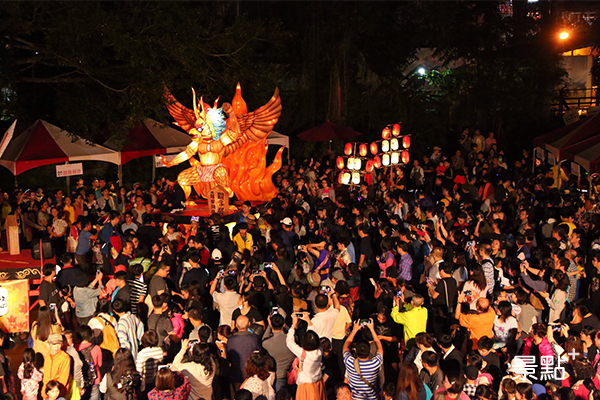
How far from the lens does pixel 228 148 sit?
1407 cm

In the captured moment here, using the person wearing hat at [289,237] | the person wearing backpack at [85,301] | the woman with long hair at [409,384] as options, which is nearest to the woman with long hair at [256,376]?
the woman with long hair at [409,384]

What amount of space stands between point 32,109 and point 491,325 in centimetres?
1433

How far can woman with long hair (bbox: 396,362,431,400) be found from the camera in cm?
584

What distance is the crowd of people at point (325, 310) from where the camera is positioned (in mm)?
6094

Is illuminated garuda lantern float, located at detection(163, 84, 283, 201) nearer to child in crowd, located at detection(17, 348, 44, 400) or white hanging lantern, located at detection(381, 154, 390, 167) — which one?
white hanging lantern, located at detection(381, 154, 390, 167)

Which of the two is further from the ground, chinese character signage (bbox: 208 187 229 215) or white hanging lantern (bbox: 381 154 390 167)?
white hanging lantern (bbox: 381 154 390 167)

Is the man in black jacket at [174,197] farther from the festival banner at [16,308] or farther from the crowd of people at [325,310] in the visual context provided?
the festival banner at [16,308]

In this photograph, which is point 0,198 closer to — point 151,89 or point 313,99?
point 151,89

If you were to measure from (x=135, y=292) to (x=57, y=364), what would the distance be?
68.4 inches

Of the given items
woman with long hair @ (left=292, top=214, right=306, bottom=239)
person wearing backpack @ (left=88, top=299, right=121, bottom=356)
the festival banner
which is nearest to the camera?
person wearing backpack @ (left=88, top=299, right=121, bottom=356)

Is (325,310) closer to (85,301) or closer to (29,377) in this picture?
(29,377)

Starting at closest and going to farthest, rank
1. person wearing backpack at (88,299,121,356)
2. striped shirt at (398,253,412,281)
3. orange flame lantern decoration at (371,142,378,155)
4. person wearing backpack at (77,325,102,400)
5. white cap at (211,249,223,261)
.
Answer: person wearing backpack at (77,325,102,400), person wearing backpack at (88,299,121,356), striped shirt at (398,253,412,281), white cap at (211,249,223,261), orange flame lantern decoration at (371,142,378,155)

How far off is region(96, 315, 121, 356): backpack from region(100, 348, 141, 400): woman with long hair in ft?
2.42

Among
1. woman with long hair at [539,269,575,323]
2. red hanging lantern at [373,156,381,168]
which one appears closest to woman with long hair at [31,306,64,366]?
woman with long hair at [539,269,575,323]
